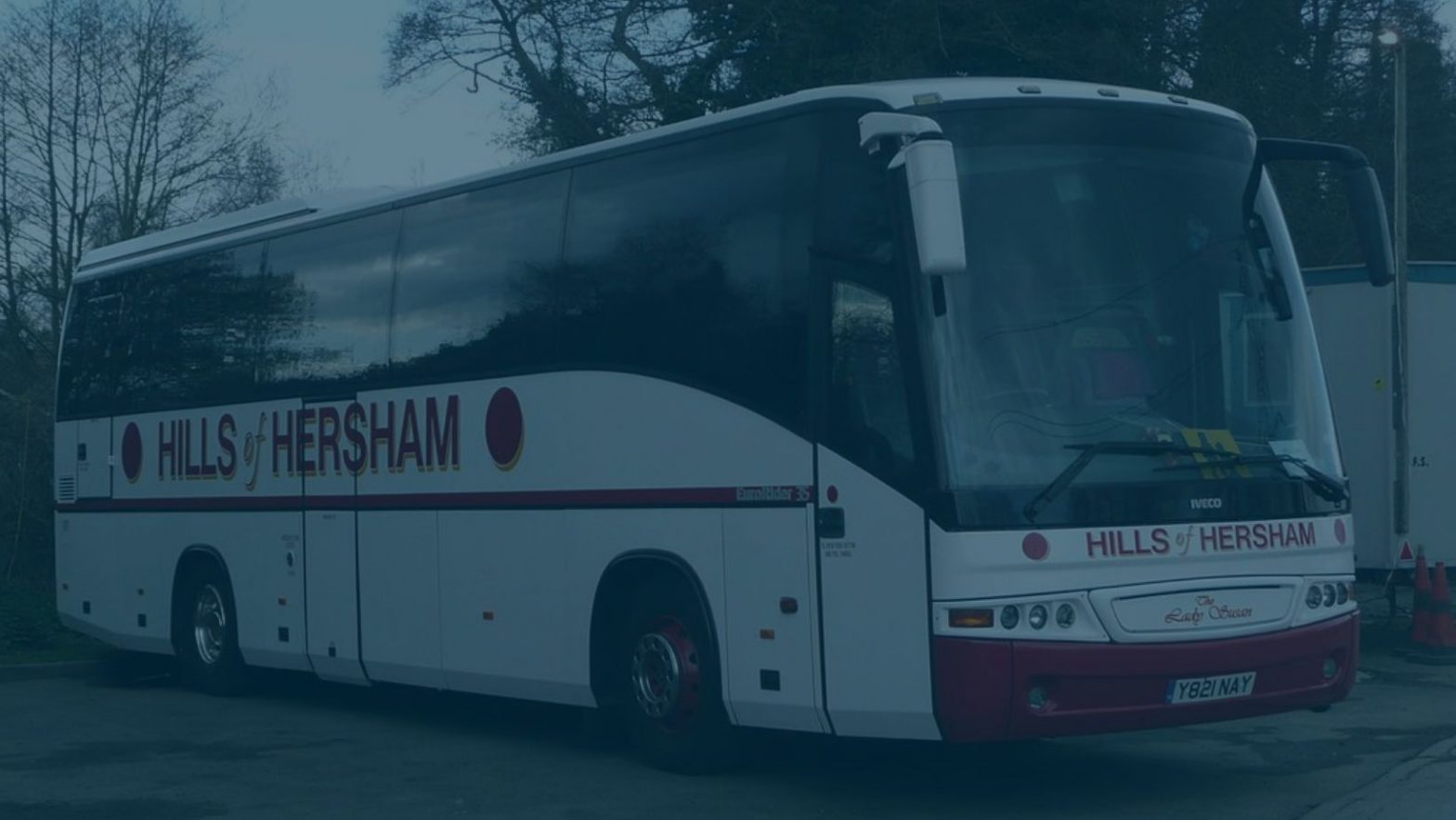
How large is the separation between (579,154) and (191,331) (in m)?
5.69

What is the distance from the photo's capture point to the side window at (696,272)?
32.8ft

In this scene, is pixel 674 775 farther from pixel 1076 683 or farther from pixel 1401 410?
pixel 1401 410

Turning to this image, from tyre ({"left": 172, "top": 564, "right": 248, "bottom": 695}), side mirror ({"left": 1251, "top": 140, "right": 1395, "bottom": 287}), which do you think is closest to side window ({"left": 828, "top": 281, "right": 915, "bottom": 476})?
side mirror ({"left": 1251, "top": 140, "right": 1395, "bottom": 287})

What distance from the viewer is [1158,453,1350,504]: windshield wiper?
31.0 feet

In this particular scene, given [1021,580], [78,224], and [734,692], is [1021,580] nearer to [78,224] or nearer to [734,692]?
[734,692]

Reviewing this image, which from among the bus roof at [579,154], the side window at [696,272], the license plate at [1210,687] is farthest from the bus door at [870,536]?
the license plate at [1210,687]

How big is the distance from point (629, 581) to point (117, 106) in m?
21.3

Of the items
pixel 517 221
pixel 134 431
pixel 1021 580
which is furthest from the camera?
pixel 134 431

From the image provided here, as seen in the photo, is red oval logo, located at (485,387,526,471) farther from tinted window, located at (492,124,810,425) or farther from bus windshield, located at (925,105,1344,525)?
bus windshield, located at (925,105,1344,525)

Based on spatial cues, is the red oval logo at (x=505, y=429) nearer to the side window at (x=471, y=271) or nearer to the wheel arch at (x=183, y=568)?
the side window at (x=471, y=271)

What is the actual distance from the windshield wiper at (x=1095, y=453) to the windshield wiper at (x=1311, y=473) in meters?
0.04

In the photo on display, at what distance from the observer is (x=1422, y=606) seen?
53.6 ft

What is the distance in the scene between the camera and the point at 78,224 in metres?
29.7

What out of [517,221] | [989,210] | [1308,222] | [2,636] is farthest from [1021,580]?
[1308,222]
